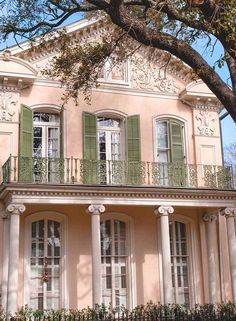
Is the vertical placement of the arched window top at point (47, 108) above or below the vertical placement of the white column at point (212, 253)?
above

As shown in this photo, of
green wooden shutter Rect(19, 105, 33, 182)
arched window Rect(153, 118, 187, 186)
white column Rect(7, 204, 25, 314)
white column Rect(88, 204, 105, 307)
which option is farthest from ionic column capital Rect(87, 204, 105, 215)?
arched window Rect(153, 118, 187, 186)

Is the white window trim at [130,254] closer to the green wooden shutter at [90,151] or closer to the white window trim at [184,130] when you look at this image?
the green wooden shutter at [90,151]

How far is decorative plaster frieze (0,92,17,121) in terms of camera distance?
15.5 m

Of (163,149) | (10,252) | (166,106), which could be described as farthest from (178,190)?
(10,252)

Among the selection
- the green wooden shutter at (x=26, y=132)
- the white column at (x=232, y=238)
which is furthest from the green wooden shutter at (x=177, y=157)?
the green wooden shutter at (x=26, y=132)

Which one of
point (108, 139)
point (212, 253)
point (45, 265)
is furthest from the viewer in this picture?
point (108, 139)

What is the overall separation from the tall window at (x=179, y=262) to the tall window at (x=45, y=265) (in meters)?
3.70

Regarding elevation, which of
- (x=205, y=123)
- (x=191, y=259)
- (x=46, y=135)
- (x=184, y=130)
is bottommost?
(x=191, y=259)

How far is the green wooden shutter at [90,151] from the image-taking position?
15.3 meters

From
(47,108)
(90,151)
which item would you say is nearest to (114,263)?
(90,151)

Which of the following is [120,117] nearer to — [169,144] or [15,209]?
[169,144]

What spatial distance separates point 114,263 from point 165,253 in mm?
1897

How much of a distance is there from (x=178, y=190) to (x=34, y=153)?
457cm

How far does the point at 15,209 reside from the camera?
13930mm
